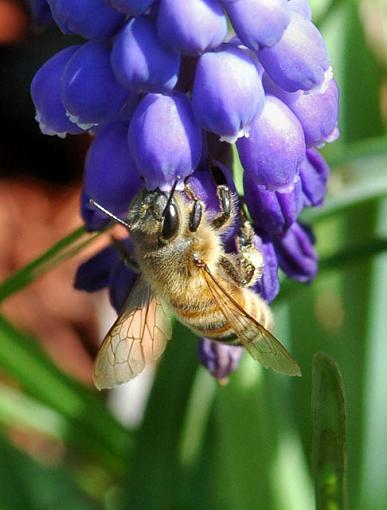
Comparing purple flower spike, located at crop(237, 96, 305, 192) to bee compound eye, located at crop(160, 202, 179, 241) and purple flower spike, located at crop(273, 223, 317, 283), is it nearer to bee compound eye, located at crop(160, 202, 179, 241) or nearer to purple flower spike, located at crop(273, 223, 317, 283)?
bee compound eye, located at crop(160, 202, 179, 241)

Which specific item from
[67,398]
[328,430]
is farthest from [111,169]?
[67,398]

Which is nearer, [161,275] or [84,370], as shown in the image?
[161,275]

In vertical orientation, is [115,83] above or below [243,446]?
above

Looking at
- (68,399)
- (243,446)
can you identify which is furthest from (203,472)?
(243,446)

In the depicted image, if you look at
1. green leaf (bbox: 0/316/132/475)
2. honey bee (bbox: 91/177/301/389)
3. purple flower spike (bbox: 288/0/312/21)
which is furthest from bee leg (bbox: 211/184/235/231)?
green leaf (bbox: 0/316/132/475)

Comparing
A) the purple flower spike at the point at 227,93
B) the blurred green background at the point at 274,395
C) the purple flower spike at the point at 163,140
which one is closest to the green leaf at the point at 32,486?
the blurred green background at the point at 274,395

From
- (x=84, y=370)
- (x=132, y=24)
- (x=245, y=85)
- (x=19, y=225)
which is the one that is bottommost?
(x=84, y=370)

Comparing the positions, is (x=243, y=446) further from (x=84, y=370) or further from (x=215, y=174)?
(x=84, y=370)
